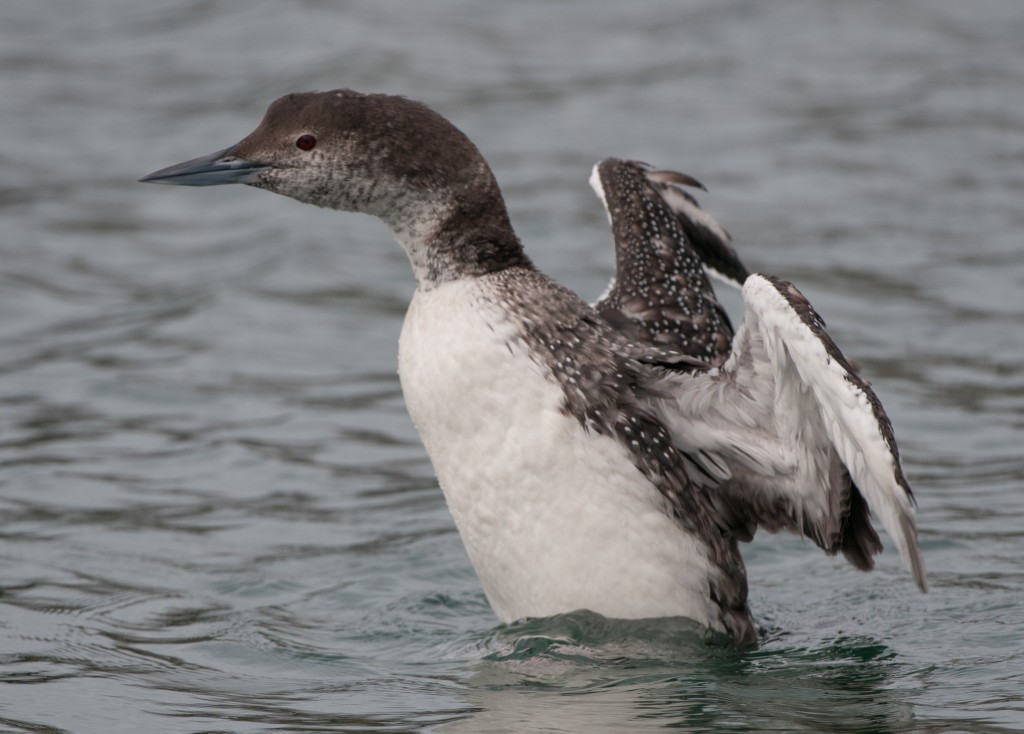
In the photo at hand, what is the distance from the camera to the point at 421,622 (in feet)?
20.3

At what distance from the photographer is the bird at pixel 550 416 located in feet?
17.4

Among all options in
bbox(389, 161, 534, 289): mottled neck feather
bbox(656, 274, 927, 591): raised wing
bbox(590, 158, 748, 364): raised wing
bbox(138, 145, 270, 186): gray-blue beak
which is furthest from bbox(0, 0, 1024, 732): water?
bbox(138, 145, 270, 186): gray-blue beak

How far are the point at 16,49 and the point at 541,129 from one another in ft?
15.6

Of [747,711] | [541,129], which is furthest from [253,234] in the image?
[747,711]

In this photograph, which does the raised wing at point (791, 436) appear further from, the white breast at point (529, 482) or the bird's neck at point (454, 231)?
the bird's neck at point (454, 231)

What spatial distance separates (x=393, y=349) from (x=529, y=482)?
4006mm

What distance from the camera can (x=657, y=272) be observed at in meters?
6.58

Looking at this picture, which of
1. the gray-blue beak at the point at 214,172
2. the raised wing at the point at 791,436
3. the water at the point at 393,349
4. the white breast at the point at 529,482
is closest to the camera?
the raised wing at the point at 791,436

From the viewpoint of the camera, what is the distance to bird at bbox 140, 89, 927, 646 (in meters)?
5.30

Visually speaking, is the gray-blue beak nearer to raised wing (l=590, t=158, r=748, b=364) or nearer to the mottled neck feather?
the mottled neck feather

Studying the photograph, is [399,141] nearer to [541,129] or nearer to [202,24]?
[541,129]

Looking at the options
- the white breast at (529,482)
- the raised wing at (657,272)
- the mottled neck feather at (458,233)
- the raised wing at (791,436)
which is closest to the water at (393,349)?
the white breast at (529,482)

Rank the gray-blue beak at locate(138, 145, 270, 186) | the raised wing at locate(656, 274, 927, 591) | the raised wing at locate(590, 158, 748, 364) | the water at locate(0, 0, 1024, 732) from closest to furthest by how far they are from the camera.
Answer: the raised wing at locate(656, 274, 927, 591)
the water at locate(0, 0, 1024, 732)
the gray-blue beak at locate(138, 145, 270, 186)
the raised wing at locate(590, 158, 748, 364)

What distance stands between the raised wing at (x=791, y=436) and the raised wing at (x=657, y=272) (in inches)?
30.5
